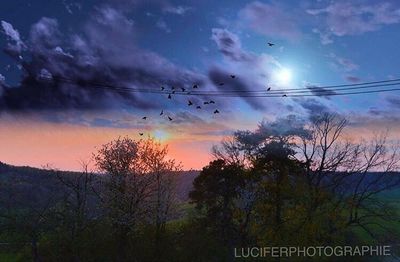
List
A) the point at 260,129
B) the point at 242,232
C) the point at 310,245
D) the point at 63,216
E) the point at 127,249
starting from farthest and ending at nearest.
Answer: the point at 260,129 → the point at 242,232 → the point at 310,245 → the point at 127,249 → the point at 63,216

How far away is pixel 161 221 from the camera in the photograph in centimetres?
6191

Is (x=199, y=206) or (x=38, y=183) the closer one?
(x=199, y=206)

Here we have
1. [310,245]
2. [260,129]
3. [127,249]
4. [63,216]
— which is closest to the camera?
[63,216]

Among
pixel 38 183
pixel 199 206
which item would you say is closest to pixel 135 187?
pixel 199 206

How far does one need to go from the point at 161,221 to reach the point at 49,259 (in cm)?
1763

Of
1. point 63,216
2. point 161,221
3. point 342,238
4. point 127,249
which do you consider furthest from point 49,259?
point 342,238

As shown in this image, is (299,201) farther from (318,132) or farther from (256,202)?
(318,132)

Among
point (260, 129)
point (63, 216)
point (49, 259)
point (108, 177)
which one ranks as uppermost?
point (260, 129)

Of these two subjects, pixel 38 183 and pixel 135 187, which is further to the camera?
pixel 38 183

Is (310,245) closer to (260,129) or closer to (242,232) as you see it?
(242,232)

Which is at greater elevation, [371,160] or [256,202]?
[371,160]

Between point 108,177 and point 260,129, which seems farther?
point 260,129

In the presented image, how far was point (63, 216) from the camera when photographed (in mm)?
47188

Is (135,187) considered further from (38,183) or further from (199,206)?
(38,183)
